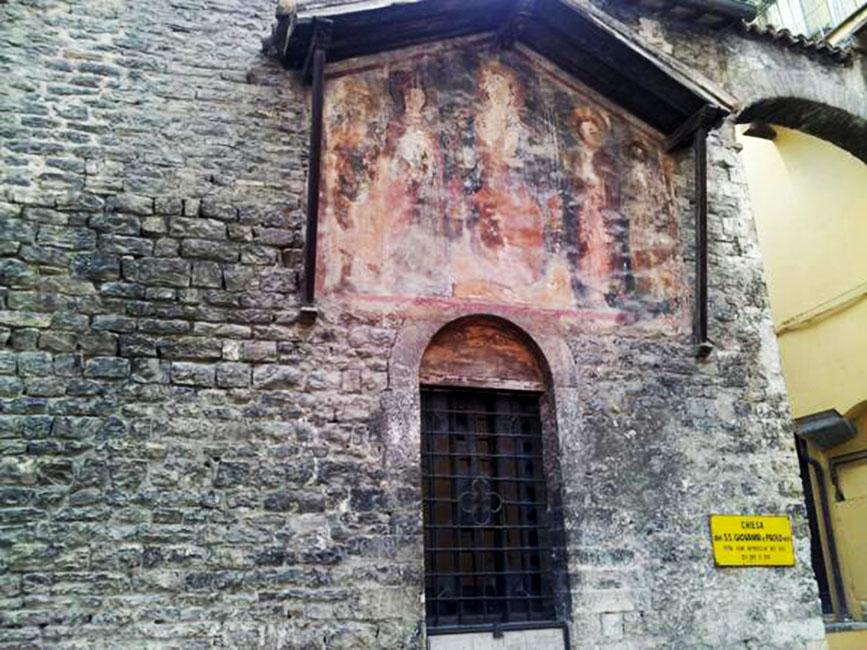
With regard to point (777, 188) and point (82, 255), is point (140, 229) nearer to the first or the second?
point (82, 255)

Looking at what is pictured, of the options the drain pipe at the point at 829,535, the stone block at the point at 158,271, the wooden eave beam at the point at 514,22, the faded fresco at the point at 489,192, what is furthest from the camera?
the drain pipe at the point at 829,535

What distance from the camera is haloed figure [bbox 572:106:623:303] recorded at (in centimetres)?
635

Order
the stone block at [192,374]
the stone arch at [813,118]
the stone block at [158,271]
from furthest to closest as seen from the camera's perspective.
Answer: the stone arch at [813,118] → the stone block at [158,271] → the stone block at [192,374]

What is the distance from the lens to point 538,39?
6695mm

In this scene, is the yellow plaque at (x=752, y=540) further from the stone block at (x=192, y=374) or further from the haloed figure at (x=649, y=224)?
the stone block at (x=192, y=374)

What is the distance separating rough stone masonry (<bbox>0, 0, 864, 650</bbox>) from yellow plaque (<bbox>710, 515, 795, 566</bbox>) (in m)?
0.10

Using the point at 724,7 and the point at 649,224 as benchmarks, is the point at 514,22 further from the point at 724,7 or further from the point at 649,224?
the point at 724,7

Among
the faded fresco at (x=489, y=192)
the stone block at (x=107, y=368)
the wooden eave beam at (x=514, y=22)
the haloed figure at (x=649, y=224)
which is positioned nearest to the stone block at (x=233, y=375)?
the stone block at (x=107, y=368)

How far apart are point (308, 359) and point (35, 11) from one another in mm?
3070

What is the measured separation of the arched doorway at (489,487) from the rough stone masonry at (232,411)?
21 centimetres

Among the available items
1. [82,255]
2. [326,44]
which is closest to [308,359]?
[82,255]

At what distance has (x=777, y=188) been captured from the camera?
11.2 m

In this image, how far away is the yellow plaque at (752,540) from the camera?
593cm

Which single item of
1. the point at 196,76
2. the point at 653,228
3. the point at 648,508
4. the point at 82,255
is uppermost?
the point at 196,76
